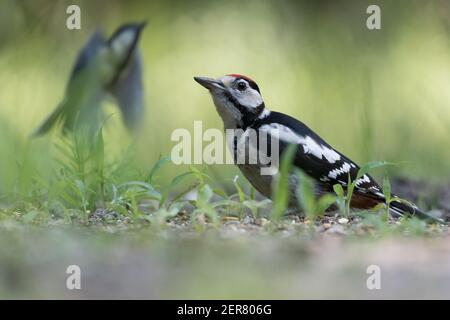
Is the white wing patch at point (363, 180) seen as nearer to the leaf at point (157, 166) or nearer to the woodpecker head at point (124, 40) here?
the leaf at point (157, 166)

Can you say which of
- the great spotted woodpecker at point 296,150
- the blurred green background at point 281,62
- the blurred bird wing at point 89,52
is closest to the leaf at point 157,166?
the great spotted woodpecker at point 296,150

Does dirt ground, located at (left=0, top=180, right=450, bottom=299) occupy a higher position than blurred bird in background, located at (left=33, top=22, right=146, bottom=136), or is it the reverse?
blurred bird in background, located at (left=33, top=22, right=146, bottom=136)

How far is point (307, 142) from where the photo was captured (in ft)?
12.8

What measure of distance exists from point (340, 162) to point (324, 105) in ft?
11.2

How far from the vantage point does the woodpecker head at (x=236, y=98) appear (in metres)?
4.06

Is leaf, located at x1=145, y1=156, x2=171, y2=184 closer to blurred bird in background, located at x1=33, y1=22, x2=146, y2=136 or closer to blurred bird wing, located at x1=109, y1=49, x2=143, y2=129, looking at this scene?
blurred bird in background, located at x1=33, y1=22, x2=146, y2=136

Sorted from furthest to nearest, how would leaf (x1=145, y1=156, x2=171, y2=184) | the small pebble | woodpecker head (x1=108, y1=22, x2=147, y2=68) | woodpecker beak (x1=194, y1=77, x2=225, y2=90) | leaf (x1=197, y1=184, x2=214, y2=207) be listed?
1. woodpecker head (x1=108, y1=22, x2=147, y2=68)
2. woodpecker beak (x1=194, y1=77, x2=225, y2=90)
3. leaf (x1=145, y1=156, x2=171, y2=184)
4. the small pebble
5. leaf (x1=197, y1=184, x2=214, y2=207)

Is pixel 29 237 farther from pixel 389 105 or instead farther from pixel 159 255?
pixel 389 105

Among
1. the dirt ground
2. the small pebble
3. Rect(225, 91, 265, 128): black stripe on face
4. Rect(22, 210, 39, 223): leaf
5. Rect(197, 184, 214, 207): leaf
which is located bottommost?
the small pebble

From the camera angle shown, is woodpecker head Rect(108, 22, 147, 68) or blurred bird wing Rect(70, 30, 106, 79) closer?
blurred bird wing Rect(70, 30, 106, 79)

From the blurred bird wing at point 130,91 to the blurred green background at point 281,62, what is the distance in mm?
172

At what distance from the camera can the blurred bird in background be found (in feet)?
18.4

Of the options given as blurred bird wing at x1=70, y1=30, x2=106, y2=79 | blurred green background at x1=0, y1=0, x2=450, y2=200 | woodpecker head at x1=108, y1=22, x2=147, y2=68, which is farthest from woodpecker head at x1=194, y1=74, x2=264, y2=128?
woodpecker head at x1=108, y1=22, x2=147, y2=68

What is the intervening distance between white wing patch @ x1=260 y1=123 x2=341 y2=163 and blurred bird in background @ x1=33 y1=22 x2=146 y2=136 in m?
1.90
